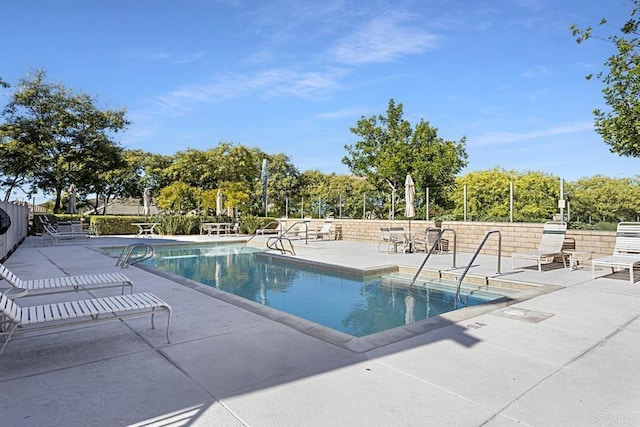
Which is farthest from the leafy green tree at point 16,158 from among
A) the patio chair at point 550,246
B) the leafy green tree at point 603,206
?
the leafy green tree at point 603,206

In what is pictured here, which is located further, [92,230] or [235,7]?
[92,230]

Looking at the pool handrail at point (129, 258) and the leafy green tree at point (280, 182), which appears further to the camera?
the leafy green tree at point (280, 182)

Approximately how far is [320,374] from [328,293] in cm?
414

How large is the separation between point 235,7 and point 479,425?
43.6 feet

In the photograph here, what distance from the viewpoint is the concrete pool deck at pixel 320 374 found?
2217 mm

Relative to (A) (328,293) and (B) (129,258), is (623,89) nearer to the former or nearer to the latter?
(A) (328,293)

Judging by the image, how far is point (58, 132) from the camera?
78.7 ft

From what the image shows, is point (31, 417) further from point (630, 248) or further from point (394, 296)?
point (630, 248)

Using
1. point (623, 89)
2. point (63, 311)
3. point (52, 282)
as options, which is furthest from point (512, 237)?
point (63, 311)

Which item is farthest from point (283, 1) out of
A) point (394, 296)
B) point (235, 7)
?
point (394, 296)

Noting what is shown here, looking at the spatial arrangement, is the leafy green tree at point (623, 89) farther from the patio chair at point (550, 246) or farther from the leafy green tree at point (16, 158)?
the leafy green tree at point (16, 158)

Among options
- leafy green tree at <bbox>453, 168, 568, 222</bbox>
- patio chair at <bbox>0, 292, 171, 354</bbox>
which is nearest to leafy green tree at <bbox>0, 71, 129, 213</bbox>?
leafy green tree at <bbox>453, 168, 568, 222</bbox>

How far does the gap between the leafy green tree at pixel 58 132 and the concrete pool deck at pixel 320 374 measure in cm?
2484

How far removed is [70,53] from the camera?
15.4 m
